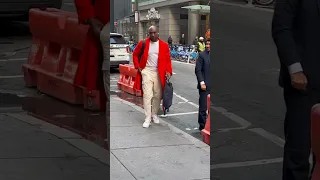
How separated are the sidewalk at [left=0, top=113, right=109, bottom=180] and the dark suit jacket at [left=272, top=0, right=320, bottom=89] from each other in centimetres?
120

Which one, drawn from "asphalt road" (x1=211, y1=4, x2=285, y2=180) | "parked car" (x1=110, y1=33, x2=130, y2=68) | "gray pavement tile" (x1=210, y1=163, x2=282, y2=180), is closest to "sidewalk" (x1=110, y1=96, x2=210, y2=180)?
"gray pavement tile" (x1=210, y1=163, x2=282, y2=180)

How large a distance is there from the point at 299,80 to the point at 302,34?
229 millimetres

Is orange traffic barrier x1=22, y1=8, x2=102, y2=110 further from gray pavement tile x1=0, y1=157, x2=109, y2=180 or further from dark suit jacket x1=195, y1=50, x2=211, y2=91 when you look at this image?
dark suit jacket x1=195, y1=50, x2=211, y2=91

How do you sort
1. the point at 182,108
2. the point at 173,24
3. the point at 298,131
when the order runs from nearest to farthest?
1. the point at 298,131
2. the point at 182,108
3. the point at 173,24

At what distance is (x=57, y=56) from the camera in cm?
251

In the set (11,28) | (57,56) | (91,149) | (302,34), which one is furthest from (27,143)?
(302,34)

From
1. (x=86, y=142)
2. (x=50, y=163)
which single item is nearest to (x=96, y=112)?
(x=86, y=142)

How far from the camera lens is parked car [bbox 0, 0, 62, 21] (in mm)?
2346

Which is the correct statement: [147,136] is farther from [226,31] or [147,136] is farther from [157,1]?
[157,1]

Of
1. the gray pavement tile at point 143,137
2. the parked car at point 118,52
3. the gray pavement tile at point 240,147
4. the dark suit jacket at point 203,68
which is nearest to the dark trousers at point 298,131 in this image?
the gray pavement tile at point 240,147

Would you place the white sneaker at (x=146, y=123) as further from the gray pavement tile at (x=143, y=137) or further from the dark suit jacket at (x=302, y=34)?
the dark suit jacket at (x=302, y=34)

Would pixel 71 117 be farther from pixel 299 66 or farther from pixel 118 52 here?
pixel 118 52

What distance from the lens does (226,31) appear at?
2637 millimetres

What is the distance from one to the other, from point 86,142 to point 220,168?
900mm
